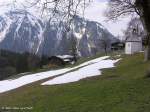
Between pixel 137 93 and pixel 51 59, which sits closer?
pixel 137 93

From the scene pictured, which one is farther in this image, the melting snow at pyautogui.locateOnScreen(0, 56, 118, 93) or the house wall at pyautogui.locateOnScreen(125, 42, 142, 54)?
the house wall at pyautogui.locateOnScreen(125, 42, 142, 54)

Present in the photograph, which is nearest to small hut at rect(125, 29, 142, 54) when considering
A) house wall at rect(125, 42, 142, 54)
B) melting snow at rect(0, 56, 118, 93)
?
house wall at rect(125, 42, 142, 54)

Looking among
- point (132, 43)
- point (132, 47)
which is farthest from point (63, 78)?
point (132, 43)

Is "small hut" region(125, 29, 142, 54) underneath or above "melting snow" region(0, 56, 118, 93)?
above

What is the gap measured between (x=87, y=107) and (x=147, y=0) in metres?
4.66

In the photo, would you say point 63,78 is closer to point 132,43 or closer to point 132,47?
point 132,47

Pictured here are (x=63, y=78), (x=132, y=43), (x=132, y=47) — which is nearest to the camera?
(x=63, y=78)

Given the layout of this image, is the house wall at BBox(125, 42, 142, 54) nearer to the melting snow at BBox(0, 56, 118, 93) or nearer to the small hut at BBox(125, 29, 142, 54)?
the small hut at BBox(125, 29, 142, 54)

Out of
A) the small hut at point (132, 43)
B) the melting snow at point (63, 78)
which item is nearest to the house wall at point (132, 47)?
the small hut at point (132, 43)

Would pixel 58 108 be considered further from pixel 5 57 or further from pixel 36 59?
pixel 5 57

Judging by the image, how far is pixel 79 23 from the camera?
13.2 m

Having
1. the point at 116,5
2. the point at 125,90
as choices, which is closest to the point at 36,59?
the point at 116,5

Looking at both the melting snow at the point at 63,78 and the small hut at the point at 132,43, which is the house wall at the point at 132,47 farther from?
the melting snow at the point at 63,78

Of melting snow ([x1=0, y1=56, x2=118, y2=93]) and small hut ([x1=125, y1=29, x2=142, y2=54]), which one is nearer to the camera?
melting snow ([x1=0, y1=56, x2=118, y2=93])
